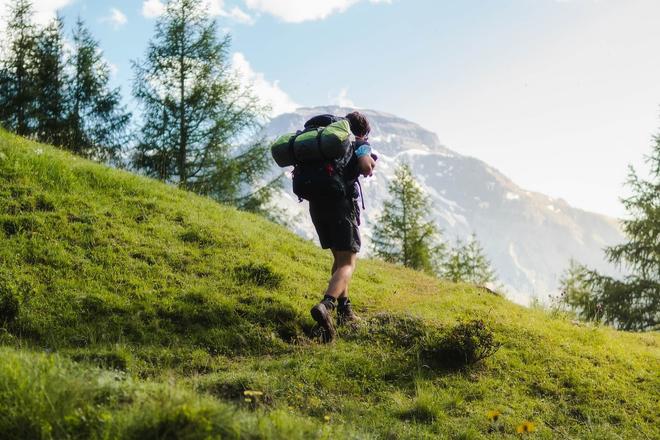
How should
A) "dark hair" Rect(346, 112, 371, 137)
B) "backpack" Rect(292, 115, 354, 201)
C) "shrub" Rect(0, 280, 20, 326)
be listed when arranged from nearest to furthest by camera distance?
"shrub" Rect(0, 280, 20, 326), "backpack" Rect(292, 115, 354, 201), "dark hair" Rect(346, 112, 371, 137)

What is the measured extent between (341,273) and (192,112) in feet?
52.7

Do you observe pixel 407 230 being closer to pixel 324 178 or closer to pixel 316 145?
pixel 324 178

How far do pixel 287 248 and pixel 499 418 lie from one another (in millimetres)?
6164

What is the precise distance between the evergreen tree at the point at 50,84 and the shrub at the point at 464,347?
22.3 m

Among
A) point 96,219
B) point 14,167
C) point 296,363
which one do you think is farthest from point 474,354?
point 14,167

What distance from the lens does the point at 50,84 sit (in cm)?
2558

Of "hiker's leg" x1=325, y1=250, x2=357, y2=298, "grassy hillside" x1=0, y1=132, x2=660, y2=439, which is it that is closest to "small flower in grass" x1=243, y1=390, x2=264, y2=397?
"grassy hillside" x1=0, y1=132, x2=660, y2=439

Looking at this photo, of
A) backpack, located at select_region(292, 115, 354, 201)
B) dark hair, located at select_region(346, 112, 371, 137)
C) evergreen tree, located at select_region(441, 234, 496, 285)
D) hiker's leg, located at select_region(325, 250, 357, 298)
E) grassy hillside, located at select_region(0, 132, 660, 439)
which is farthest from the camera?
evergreen tree, located at select_region(441, 234, 496, 285)

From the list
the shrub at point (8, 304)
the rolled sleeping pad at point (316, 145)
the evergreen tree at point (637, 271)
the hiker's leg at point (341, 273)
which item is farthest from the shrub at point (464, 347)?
the evergreen tree at point (637, 271)

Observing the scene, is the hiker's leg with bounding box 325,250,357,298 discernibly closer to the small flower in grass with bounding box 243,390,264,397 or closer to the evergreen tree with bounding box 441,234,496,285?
the small flower in grass with bounding box 243,390,264,397

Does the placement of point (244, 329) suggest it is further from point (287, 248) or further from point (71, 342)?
point (287, 248)

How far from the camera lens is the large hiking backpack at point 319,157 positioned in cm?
600

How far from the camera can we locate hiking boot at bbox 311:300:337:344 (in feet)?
19.5

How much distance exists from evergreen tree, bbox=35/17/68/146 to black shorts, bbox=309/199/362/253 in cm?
2091
